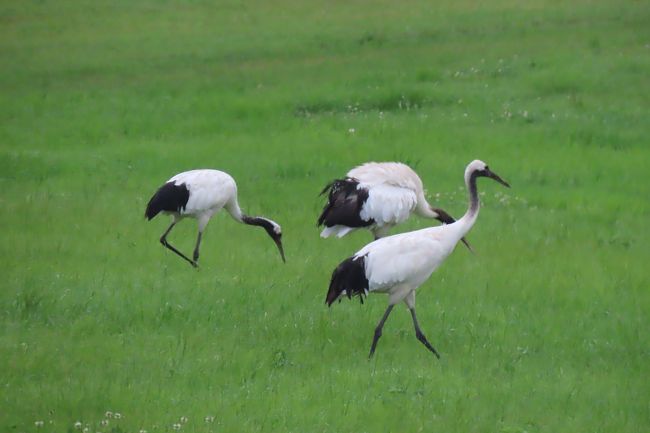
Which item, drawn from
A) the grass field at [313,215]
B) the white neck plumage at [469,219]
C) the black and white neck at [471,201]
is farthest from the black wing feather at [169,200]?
the white neck plumage at [469,219]

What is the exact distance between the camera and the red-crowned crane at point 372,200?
12430 mm

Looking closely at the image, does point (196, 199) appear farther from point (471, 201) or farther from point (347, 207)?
point (471, 201)

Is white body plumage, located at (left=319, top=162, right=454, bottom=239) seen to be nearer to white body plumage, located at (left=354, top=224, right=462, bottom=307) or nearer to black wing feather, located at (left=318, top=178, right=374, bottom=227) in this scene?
black wing feather, located at (left=318, top=178, right=374, bottom=227)

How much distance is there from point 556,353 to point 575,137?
915cm

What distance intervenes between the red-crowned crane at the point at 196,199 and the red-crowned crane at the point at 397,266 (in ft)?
8.72

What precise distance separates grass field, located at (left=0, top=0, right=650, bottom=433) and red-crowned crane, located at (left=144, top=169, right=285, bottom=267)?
29cm

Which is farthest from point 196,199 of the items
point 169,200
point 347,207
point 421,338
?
point 421,338

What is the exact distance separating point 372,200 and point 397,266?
8.28 ft

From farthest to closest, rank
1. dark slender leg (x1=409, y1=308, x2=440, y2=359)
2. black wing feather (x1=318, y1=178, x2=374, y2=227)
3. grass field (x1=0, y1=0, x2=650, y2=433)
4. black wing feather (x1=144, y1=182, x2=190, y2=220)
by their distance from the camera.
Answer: black wing feather (x1=144, y1=182, x2=190, y2=220)
black wing feather (x1=318, y1=178, x2=374, y2=227)
dark slender leg (x1=409, y1=308, x2=440, y2=359)
grass field (x1=0, y1=0, x2=650, y2=433)

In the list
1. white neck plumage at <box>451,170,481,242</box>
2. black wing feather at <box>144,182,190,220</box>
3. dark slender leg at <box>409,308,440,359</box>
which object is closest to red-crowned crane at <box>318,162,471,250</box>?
black wing feather at <box>144,182,190,220</box>

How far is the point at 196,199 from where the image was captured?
516 inches

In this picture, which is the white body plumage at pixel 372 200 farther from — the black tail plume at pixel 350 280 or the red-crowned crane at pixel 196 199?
the black tail plume at pixel 350 280

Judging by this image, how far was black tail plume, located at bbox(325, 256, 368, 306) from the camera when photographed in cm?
995

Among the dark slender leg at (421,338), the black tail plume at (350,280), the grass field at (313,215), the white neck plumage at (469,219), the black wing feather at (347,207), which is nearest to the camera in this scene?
the grass field at (313,215)
